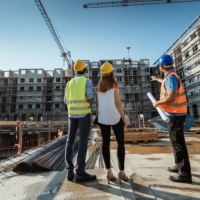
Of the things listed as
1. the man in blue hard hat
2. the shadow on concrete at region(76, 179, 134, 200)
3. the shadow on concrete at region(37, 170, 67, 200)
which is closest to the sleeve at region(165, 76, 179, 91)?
the man in blue hard hat

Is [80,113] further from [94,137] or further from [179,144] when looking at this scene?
[94,137]

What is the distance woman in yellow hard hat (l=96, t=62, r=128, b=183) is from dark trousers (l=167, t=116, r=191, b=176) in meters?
0.63

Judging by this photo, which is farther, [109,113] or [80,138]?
[80,138]

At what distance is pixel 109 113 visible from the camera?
194cm

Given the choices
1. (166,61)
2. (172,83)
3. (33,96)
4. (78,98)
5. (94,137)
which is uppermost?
(33,96)

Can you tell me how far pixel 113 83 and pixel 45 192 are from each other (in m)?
1.48

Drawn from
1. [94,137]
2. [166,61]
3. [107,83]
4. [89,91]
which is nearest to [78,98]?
[89,91]

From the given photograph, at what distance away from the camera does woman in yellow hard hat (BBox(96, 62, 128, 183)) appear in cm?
192

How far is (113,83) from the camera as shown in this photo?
2.03m

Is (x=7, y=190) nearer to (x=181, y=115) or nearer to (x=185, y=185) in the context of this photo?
(x=185, y=185)

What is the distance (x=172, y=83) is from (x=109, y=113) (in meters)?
0.89

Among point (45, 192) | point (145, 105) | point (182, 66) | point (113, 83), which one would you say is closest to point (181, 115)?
point (113, 83)

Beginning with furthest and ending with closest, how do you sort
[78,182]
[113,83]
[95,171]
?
[95,171] → [113,83] → [78,182]

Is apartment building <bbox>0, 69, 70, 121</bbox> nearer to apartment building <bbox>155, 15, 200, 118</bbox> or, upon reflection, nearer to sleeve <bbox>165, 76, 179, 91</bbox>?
apartment building <bbox>155, 15, 200, 118</bbox>
